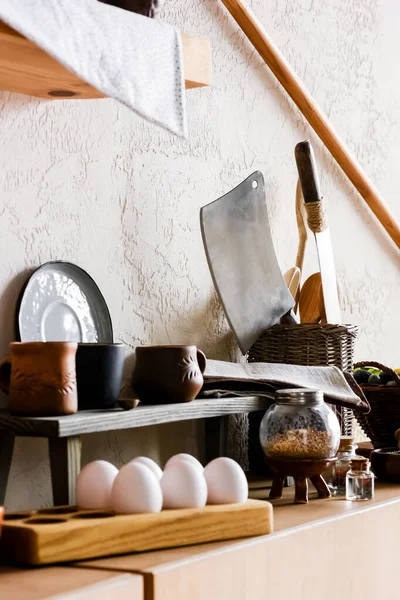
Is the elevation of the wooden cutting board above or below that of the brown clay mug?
below

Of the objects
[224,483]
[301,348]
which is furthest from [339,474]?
[224,483]

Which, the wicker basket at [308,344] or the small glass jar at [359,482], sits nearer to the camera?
the small glass jar at [359,482]

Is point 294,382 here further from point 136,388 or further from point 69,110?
point 69,110

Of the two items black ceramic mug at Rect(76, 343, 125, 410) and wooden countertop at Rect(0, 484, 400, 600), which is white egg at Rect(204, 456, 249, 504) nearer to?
wooden countertop at Rect(0, 484, 400, 600)

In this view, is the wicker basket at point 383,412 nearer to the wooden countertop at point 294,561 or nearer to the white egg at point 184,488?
the wooden countertop at point 294,561

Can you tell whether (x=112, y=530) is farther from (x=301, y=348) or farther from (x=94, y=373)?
(x=301, y=348)

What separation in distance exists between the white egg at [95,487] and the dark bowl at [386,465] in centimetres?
55

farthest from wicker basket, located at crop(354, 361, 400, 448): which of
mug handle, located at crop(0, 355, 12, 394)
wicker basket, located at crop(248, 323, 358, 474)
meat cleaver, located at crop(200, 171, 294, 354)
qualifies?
mug handle, located at crop(0, 355, 12, 394)

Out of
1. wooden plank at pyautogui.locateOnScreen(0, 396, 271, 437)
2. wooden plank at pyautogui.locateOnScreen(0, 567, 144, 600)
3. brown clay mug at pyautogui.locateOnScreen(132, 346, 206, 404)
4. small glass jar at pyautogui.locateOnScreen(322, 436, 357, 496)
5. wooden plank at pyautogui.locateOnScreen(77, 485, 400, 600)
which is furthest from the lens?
small glass jar at pyautogui.locateOnScreen(322, 436, 357, 496)

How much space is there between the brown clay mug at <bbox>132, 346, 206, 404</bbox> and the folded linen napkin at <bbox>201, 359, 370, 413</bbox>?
84 mm

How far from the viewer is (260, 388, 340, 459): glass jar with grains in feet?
3.70

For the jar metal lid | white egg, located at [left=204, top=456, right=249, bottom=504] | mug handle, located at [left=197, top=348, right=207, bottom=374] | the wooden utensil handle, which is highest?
the wooden utensil handle

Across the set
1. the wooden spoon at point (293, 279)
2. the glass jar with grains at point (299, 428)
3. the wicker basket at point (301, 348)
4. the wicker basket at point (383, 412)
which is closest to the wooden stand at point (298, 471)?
the glass jar with grains at point (299, 428)

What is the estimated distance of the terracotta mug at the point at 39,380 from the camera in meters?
0.97
